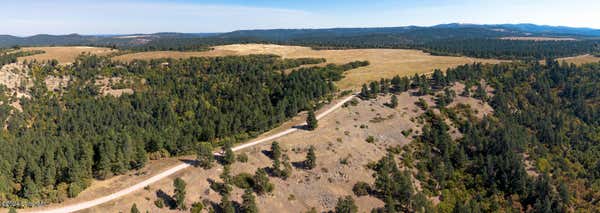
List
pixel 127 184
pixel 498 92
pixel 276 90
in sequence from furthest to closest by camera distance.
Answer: pixel 276 90 → pixel 498 92 → pixel 127 184

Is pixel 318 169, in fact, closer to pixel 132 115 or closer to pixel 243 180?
pixel 243 180

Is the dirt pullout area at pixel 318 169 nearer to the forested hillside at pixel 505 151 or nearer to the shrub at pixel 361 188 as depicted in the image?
the shrub at pixel 361 188

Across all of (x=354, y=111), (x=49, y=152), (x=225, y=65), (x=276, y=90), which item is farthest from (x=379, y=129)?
(x=225, y=65)

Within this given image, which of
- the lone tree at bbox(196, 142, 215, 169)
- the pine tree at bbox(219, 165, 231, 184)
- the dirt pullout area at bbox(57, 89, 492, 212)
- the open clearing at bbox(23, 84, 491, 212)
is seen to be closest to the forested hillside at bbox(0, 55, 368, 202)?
the open clearing at bbox(23, 84, 491, 212)

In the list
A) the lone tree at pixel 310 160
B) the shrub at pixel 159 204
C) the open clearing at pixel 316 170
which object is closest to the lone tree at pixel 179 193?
the open clearing at pixel 316 170

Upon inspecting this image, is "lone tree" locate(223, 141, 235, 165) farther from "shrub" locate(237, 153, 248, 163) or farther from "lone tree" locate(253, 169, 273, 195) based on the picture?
"lone tree" locate(253, 169, 273, 195)

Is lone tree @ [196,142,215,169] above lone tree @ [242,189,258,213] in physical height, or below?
above

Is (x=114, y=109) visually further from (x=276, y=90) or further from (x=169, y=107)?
(x=276, y=90)
